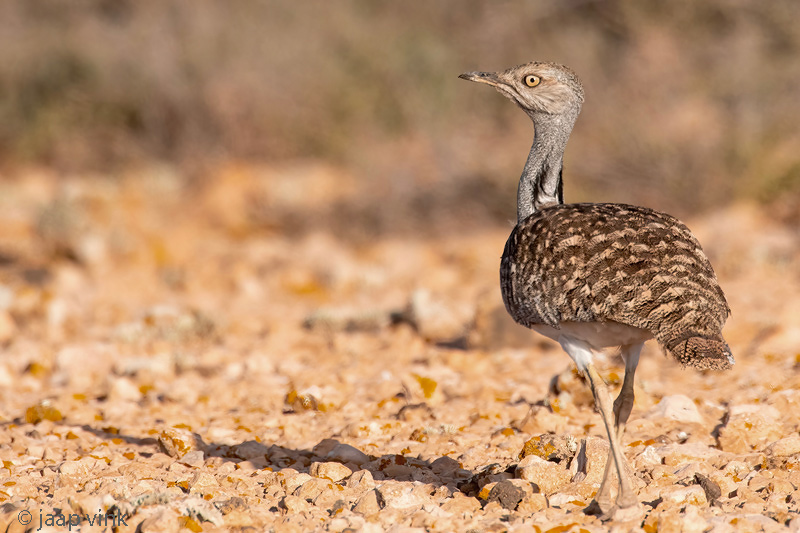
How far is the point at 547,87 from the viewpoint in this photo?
3.95 meters

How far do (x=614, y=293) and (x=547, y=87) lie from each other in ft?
4.34

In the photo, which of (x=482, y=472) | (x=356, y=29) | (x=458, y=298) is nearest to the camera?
(x=482, y=472)

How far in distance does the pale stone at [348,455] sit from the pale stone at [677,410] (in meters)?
1.41

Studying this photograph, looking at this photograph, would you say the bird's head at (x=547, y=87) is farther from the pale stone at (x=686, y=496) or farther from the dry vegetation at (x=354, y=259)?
the pale stone at (x=686, y=496)

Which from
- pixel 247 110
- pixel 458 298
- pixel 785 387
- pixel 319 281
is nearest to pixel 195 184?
pixel 247 110

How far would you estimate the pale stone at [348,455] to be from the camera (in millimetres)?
3764

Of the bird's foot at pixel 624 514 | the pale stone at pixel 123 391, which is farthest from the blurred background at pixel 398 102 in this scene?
the bird's foot at pixel 624 514

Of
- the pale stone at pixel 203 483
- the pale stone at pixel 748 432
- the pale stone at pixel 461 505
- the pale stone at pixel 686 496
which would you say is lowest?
the pale stone at pixel 203 483

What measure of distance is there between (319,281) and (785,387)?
4.51 meters

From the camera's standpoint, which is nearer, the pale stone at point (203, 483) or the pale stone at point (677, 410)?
the pale stone at point (203, 483)


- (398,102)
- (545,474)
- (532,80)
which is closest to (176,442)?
(545,474)

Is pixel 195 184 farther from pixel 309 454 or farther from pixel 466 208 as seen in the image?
pixel 309 454

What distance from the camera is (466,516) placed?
3066 millimetres

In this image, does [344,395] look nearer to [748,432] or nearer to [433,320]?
[433,320]
